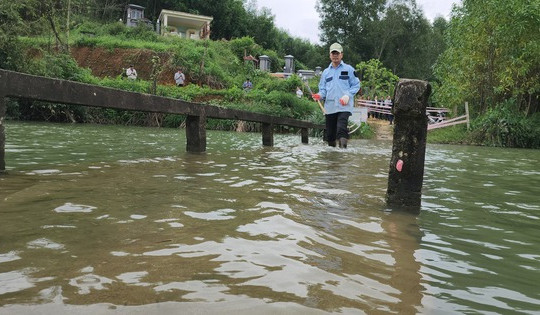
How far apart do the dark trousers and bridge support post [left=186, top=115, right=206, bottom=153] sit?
267 centimetres

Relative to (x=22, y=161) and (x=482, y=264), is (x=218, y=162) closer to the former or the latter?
(x=22, y=161)

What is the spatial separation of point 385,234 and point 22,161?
4.00 meters

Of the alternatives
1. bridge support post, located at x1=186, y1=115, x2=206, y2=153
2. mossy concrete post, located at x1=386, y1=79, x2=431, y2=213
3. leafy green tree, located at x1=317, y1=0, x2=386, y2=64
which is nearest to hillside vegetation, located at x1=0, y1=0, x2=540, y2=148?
bridge support post, located at x1=186, y1=115, x2=206, y2=153

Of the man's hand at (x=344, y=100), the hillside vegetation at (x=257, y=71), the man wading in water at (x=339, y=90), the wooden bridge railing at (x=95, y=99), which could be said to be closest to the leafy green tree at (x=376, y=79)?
the hillside vegetation at (x=257, y=71)

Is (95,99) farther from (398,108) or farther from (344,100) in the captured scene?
(344,100)

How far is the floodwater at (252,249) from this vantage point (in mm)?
1466

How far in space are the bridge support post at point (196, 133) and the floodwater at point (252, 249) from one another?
2688 mm

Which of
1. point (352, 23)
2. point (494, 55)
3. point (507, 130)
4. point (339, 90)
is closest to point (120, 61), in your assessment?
point (494, 55)

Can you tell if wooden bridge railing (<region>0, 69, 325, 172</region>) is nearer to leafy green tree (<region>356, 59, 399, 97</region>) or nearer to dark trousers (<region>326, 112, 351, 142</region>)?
dark trousers (<region>326, 112, 351, 142</region>)

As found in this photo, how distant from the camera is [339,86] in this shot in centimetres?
789

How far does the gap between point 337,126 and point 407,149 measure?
510 centimetres

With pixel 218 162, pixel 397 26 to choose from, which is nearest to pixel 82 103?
pixel 218 162

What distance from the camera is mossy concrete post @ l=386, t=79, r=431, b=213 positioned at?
9.87ft

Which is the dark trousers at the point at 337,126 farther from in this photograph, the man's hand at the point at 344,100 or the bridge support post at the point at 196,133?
the bridge support post at the point at 196,133
